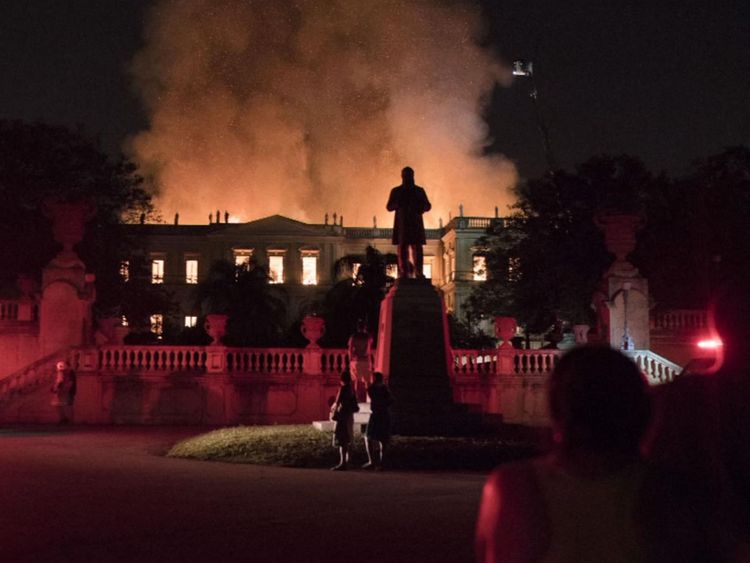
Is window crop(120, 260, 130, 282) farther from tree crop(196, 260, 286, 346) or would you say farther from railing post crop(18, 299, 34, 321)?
railing post crop(18, 299, 34, 321)

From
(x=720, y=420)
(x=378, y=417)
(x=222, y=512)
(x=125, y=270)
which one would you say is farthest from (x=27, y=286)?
(x=720, y=420)


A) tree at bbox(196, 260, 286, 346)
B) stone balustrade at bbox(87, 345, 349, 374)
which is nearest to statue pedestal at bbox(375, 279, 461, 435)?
stone balustrade at bbox(87, 345, 349, 374)

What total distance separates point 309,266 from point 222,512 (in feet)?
247

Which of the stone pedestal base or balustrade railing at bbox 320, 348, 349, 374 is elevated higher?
the stone pedestal base

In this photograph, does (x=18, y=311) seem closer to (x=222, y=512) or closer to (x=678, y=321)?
(x=222, y=512)

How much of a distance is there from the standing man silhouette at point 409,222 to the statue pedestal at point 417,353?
0.62m

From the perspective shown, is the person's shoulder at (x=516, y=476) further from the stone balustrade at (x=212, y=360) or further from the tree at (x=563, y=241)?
the tree at (x=563, y=241)

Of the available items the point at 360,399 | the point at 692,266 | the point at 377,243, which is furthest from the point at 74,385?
the point at 377,243

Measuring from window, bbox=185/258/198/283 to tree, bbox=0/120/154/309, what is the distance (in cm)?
4327

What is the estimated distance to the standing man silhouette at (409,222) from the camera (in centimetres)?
2083

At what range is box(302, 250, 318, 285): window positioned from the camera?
85.6 meters

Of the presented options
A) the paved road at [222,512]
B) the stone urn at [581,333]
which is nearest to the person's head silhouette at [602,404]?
the paved road at [222,512]

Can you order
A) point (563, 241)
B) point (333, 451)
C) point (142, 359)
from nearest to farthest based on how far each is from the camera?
point (333, 451) < point (142, 359) < point (563, 241)

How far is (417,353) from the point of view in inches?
789
